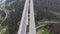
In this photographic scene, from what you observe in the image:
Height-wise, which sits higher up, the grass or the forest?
the forest

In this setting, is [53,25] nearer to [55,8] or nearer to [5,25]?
[55,8]

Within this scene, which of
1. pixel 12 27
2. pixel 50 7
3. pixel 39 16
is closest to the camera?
pixel 12 27

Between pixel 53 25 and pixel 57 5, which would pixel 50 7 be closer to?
pixel 57 5

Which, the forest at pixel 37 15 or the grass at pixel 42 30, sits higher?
the forest at pixel 37 15

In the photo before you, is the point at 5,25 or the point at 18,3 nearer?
the point at 5,25

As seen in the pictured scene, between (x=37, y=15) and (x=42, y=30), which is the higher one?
(x=37, y=15)

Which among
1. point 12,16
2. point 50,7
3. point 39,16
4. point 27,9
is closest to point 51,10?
point 50,7

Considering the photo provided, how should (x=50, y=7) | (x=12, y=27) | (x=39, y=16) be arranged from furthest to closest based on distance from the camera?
1. (x=50, y=7)
2. (x=39, y=16)
3. (x=12, y=27)

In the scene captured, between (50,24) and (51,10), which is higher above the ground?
(51,10)

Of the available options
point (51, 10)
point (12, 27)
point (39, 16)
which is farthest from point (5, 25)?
point (51, 10)

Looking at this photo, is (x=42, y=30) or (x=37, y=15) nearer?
(x=42, y=30)
